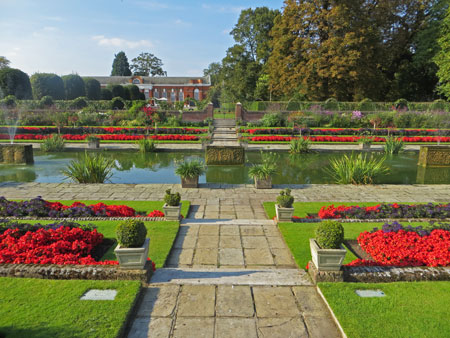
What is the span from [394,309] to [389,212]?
369 centimetres

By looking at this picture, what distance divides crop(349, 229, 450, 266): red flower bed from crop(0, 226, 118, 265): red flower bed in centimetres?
385

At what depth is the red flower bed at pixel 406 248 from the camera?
431cm

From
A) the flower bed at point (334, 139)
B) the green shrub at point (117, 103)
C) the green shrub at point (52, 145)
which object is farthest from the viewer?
the green shrub at point (117, 103)

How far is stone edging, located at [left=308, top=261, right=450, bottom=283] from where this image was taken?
12.5ft

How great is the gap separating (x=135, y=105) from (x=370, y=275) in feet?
80.7

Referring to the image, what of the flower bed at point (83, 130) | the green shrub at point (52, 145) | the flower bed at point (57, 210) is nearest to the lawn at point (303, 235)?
the flower bed at point (57, 210)

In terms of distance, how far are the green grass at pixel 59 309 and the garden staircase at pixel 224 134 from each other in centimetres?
1438

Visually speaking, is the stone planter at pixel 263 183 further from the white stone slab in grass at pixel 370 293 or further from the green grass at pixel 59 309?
the green grass at pixel 59 309

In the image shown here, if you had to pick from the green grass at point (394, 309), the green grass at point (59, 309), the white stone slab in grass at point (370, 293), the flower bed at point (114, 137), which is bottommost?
the white stone slab in grass at point (370, 293)

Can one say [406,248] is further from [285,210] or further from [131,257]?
[131,257]

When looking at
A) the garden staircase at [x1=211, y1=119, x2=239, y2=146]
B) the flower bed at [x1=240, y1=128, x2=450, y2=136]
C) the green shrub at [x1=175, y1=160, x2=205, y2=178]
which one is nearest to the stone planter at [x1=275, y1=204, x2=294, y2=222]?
the green shrub at [x1=175, y1=160, x2=205, y2=178]

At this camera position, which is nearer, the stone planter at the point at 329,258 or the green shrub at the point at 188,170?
the stone planter at the point at 329,258

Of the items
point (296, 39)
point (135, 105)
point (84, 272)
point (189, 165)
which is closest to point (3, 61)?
point (135, 105)

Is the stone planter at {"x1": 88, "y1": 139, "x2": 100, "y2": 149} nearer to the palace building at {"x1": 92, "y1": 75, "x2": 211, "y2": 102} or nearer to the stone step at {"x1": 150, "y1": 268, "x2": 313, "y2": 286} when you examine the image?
the stone step at {"x1": 150, "y1": 268, "x2": 313, "y2": 286}
